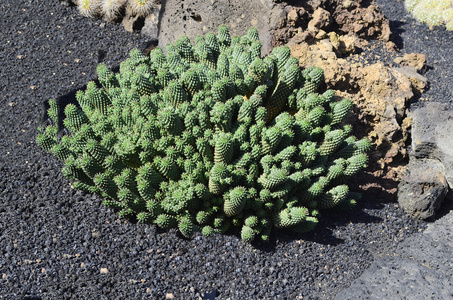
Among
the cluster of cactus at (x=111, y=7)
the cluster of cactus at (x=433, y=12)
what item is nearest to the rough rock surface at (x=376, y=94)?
the cluster of cactus at (x=433, y=12)

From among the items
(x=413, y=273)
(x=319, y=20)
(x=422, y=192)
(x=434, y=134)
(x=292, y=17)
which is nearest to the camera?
(x=413, y=273)

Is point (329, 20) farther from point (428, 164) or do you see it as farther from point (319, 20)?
point (428, 164)

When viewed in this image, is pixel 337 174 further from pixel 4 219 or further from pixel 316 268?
pixel 4 219

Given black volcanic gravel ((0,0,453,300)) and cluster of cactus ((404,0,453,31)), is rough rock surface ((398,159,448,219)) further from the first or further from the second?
cluster of cactus ((404,0,453,31))

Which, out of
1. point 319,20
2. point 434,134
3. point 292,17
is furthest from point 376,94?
point 292,17

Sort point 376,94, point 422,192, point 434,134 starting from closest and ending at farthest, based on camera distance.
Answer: point 422,192 < point 434,134 < point 376,94
